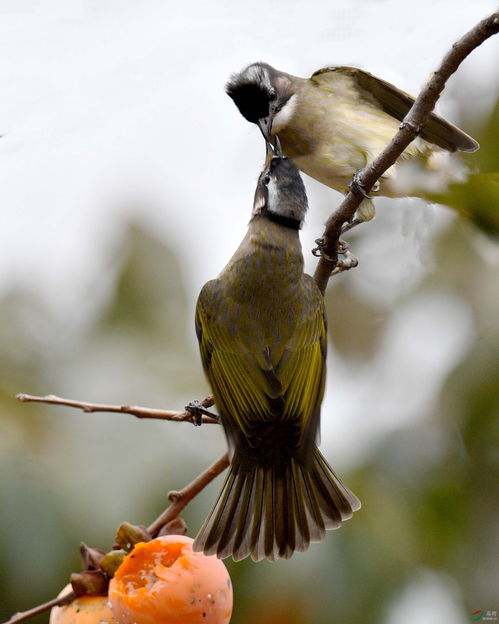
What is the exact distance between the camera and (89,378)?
3.53 m

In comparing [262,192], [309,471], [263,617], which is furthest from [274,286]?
[263,617]

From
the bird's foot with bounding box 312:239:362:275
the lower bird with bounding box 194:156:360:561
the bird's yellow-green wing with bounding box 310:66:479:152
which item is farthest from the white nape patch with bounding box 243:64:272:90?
the bird's foot with bounding box 312:239:362:275

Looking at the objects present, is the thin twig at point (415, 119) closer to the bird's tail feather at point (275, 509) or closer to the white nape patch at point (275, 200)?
the white nape patch at point (275, 200)

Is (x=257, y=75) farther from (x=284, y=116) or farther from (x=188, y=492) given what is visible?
(x=188, y=492)

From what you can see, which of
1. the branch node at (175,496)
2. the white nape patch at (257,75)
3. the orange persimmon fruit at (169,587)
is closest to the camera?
the orange persimmon fruit at (169,587)

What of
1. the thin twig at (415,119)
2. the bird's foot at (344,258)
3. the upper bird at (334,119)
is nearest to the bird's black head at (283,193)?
the bird's foot at (344,258)

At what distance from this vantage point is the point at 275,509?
75.7 inches

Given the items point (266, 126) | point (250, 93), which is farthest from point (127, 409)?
point (250, 93)

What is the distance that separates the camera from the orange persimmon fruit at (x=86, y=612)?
5.65ft

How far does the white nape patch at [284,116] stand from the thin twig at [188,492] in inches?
57.0

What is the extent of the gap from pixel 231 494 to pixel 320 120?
5.06 ft

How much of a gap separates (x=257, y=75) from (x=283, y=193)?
864 mm

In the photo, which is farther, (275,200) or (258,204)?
(258,204)

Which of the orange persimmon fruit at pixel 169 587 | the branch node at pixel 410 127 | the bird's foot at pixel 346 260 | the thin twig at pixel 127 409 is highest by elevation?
the branch node at pixel 410 127
